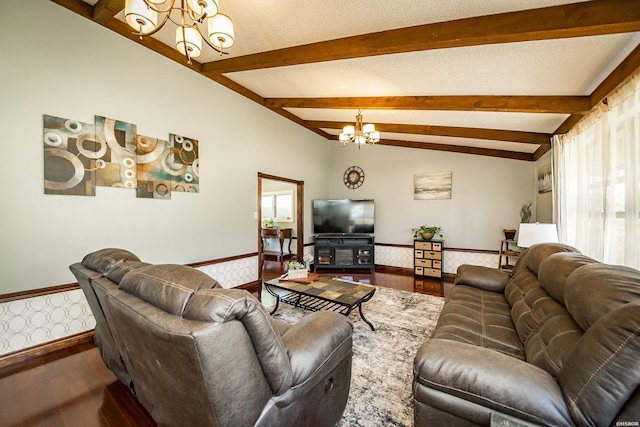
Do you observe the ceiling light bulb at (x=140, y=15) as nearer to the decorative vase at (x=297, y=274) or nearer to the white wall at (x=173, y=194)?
the white wall at (x=173, y=194)

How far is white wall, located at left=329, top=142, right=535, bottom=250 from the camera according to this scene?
4852 millimetres

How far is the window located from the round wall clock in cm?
188

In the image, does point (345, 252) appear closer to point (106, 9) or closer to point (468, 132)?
point (468, 132)

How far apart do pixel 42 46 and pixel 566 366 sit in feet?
14.1

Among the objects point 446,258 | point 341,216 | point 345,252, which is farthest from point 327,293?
point 446,258

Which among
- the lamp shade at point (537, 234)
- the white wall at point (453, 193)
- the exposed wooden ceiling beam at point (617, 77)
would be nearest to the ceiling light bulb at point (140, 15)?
the exposed wooden ceiling beam at point (617, 77)

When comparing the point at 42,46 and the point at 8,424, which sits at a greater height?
the point at 42,46

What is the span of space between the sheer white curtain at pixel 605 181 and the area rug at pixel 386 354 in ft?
5.70

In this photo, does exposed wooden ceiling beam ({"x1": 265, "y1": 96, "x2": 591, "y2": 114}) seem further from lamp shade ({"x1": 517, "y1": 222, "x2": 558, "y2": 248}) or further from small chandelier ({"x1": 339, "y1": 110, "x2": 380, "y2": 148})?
lamp shade ({"x1": 517, "y1": 222, "x2": 558, "y2": 248})

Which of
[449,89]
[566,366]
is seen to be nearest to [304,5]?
[449,89]

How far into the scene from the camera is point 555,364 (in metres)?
1.21

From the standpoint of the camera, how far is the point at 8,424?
1.61 m

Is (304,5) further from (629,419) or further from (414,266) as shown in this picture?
(414,266)

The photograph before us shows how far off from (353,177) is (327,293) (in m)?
3.95
